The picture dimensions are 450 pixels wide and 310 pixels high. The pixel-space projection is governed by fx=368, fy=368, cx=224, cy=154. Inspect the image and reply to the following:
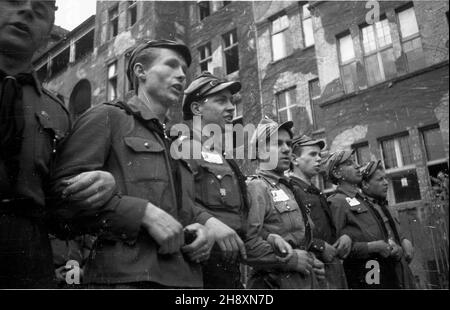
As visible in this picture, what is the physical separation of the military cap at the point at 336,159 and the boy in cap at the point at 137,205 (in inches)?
54.6

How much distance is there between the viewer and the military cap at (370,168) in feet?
7.58

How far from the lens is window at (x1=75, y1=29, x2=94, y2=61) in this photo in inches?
81.3

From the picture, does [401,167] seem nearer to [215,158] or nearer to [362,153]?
[362,153]

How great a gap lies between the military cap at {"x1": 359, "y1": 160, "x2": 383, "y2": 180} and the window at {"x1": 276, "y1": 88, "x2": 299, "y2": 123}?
0.77 metres

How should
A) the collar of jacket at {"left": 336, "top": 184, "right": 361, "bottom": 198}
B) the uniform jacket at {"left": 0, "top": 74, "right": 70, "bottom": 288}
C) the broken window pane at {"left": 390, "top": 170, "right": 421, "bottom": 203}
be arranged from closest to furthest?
the uniform jacket at {"left": 0, "top": 74, "right": 70, "bottom": 288}
the broken window pane at {"left": 390, "top": 170, "right": 421, "bottom": 203}
the collar of jacket at {"left": 336, "top": 184, "right": 361, "bottom": 198}

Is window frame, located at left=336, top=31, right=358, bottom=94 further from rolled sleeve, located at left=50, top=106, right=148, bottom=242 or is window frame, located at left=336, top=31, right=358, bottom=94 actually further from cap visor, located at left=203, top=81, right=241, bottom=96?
rolled sleeve, located at left=50, top=106, right=148, bottom=242

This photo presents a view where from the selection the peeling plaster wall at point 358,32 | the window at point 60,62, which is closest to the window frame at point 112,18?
the window at point 60,62

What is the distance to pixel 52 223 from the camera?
1.03m

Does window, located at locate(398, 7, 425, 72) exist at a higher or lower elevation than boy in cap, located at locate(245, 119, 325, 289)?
higher

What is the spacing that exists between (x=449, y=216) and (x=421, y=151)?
0.40 m

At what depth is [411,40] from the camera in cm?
222

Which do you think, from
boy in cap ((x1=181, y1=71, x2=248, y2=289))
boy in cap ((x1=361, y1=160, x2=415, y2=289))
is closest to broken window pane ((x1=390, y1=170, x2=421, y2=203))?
boy in cap ((x1=361, y1=160, x2=415, y2=289))

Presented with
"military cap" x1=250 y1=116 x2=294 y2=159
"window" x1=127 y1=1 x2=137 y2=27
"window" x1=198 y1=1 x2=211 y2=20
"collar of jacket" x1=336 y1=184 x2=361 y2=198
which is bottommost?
"collar of jacket" x1=336 y1=184 x2=361 y2=198

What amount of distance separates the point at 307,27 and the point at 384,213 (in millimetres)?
2180
